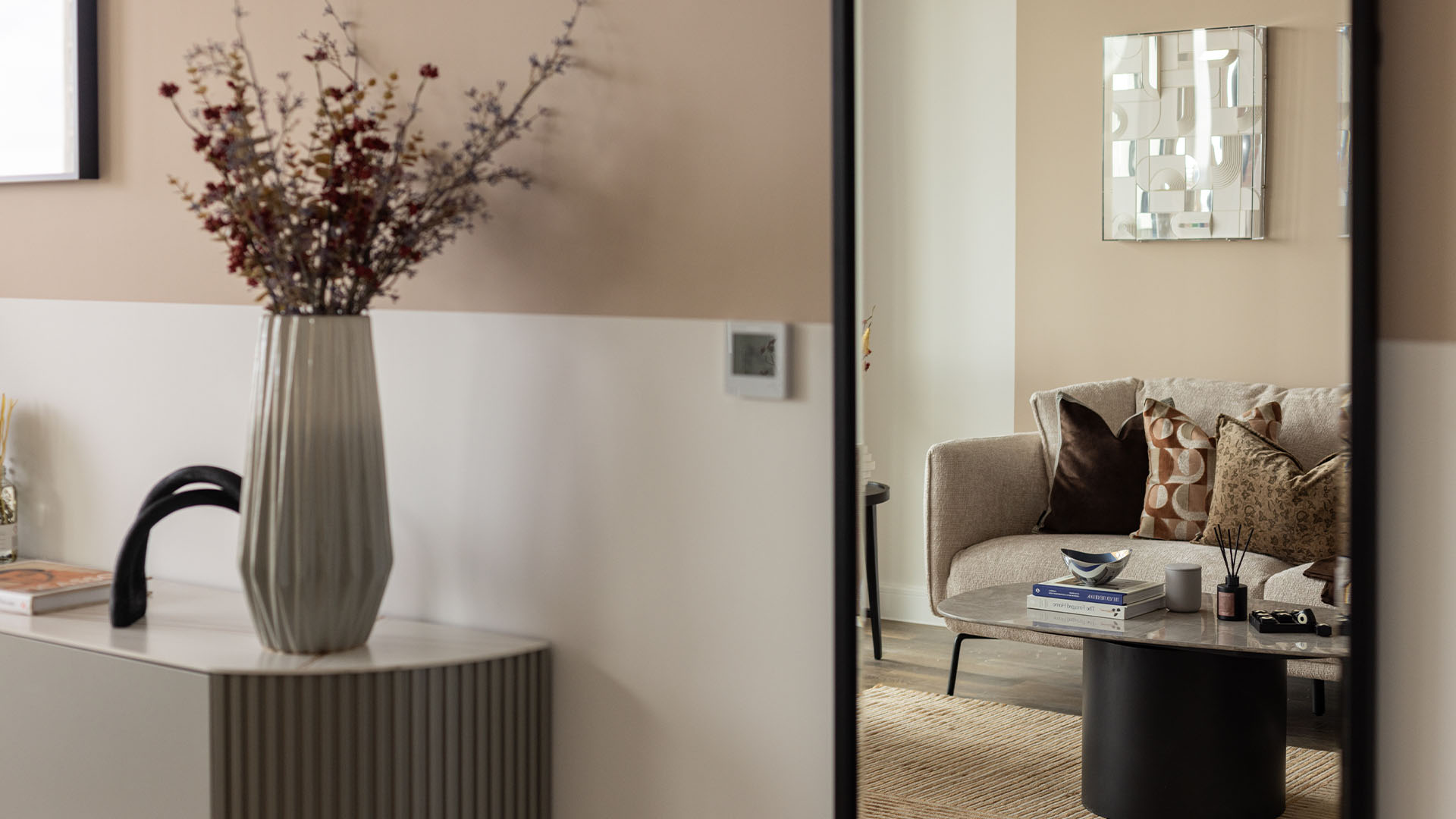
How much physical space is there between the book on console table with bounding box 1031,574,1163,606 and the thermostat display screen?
485 millimetres

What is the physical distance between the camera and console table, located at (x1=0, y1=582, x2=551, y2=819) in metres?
1.85

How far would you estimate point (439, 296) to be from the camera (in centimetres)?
213

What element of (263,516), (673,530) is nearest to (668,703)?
(673,530)

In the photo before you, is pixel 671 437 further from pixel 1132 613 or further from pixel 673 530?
pixel 1132 613

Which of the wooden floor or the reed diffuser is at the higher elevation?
the reed diffuser

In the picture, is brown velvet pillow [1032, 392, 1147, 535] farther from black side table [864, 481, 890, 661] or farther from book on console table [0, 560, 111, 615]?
book on console table [0, 560, 111, 615]

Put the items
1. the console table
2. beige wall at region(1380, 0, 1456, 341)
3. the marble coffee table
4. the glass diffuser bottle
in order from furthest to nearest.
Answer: the glass diffuser bottle, the console table, the marble coffee table, beige wall at region(1380, 0, 1456, 341)

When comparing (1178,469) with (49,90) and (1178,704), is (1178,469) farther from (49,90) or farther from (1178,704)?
(49,90)

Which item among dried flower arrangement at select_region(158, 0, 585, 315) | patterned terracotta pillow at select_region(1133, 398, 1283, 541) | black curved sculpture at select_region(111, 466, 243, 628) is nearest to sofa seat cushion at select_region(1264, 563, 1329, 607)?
patterned terracotta pillow at select_region(1133, 398, 1283, 541)

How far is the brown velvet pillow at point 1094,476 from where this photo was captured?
1.54 m

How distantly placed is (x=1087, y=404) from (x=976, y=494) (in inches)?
→ 7.3

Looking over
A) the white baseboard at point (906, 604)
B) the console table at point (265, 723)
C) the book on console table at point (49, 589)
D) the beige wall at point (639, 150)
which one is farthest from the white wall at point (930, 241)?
the book on console table at point (49, 589)

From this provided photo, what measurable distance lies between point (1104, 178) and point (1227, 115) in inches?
6.0

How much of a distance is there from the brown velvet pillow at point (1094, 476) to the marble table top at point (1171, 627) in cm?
10
